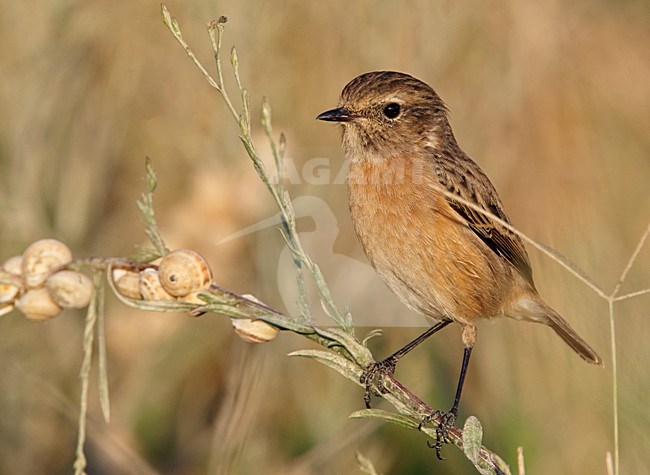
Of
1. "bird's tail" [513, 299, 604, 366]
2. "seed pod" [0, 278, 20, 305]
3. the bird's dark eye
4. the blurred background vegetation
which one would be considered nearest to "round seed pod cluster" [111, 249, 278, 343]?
"seed pod" [0, 278, 20, 305]

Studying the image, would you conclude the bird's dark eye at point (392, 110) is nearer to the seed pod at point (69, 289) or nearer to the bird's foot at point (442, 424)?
the bird's foot at point (442, 424)

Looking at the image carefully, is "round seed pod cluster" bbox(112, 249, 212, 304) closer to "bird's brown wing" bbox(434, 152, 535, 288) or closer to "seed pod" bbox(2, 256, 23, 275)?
"seed pod" bbox(2, 256, 23, 275)

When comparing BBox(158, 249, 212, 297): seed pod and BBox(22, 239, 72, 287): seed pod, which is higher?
BBox(22, 239, 72, 287): seed pod

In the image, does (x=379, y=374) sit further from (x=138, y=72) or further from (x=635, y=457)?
(x=138, y=72)

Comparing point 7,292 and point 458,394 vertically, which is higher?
point 7,292

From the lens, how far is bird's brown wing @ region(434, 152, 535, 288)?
155 inches

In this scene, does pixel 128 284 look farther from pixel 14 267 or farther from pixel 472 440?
pixel 472 440

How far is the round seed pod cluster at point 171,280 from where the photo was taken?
2076mm

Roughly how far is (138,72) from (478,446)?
4.33 metres

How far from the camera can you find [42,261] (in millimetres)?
2100

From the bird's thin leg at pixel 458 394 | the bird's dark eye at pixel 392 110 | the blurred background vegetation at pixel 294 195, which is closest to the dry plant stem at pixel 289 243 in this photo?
the blurred background vegetation at pixel 294 195

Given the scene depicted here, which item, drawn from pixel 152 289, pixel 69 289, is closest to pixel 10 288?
pixel 69 289

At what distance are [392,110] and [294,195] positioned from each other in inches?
31.6

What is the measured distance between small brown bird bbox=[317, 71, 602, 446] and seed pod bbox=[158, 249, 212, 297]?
4.89ft
